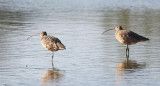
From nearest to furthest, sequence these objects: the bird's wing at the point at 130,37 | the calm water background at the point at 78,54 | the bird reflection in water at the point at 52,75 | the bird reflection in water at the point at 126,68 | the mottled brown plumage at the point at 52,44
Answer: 1. the bird reflection in water at the point at 52,75
2. the calm water background at the point at 78,54
3. the bird reflection in water at the point at 126,68
4. the mottled brown plumage at the point at 52,44
5. the bird's wing at the point at 130,37

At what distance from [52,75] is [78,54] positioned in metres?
2.97

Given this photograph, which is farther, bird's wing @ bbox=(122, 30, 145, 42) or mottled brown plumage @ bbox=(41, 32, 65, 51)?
bird's wing @ bbox=(122, 30, 145, 42)

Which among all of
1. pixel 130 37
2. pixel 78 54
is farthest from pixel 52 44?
pixel 130 37

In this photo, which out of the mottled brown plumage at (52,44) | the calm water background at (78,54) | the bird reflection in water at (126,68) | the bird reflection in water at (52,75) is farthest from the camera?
the mottled brown plumage at (52,44)

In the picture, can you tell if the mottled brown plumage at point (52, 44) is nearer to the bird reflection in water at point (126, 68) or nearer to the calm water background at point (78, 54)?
the calm water background at point (78, 54)

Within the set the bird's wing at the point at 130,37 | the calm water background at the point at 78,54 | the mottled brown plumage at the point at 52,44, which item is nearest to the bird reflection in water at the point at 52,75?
the calm water background at the point at 78,54

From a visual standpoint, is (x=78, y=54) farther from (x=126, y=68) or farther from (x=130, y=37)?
(x=126, y=68)

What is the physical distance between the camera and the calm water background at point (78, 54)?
34.5ft

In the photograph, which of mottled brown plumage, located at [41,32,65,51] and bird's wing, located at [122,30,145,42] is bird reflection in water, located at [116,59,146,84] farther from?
A: mottled brown plumage, located at [41,32,65,51]

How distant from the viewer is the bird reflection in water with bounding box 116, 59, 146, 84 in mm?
10805

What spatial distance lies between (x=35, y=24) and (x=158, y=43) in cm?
774

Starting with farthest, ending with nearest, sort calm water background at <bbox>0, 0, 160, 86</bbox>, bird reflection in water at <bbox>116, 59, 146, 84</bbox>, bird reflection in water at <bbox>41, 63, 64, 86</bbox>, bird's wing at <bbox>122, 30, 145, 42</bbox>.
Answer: bird's wing at <bbox>122, 30, 145, 42</bbox> < bird reflection in water at <bbox>116, 59, 146, 84</bbox> < calm water background at <bbox>0, 0, 160, 86</bbox> < bird reflection in water at <bbox>41, 63, 64, 86</bbox>

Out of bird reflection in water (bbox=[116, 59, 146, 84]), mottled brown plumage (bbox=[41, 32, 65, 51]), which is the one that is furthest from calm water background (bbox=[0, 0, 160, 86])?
mottled brown plumage (bbox=[41, 32, 65, 51])

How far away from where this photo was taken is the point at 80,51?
47.4 ft
